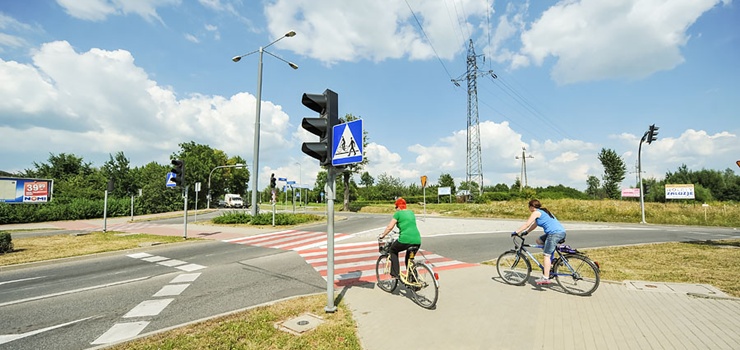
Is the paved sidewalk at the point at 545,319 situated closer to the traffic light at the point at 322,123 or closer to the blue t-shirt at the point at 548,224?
the blue t-shirt at the point at 548,224

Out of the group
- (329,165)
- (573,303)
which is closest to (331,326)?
(329,165)

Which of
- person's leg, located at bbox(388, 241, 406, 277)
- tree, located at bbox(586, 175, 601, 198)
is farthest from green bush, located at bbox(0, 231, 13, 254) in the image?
tree, located at bbox(586, 175, 601, 198)

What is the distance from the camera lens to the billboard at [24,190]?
25391 millimetres

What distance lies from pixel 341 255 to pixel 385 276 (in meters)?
4.39

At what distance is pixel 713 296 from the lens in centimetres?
547

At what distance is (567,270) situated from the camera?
6039 millimetres

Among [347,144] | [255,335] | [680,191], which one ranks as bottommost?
[255,335]

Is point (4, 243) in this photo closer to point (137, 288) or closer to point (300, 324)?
point (137, 288)

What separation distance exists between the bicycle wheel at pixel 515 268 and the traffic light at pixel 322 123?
4.24m

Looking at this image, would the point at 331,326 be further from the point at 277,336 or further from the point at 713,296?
the point at 713,296

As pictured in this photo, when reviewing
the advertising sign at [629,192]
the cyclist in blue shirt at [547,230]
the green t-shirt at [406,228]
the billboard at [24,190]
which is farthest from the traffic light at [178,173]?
the advertising sign at [629,192]

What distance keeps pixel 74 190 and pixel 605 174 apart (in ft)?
233

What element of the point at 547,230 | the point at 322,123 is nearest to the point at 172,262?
the point at 322,123

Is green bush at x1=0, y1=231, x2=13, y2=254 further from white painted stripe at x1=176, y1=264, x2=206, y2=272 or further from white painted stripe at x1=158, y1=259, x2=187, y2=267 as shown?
white painted stripe at x1=176, y1=264, x2=206, y2=272
